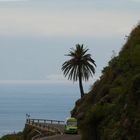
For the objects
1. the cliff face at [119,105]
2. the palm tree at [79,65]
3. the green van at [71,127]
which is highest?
the palm tree at [79,65]

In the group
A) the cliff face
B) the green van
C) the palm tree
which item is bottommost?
the cliff face

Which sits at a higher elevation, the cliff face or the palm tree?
the palm tree

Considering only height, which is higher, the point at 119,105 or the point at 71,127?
the point at 71,127

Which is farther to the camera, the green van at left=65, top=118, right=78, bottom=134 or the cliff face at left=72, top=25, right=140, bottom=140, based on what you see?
the green van at left=65, top=118, right=78, bottom=134

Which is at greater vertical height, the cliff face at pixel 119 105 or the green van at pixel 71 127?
the green van at pixel 71 127

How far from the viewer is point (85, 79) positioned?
9362 centimetres

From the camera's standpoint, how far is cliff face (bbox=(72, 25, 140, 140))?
112 feet

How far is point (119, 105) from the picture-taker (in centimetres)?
3772

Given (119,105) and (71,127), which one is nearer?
(119,105)

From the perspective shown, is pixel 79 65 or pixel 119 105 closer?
pixel 119 105

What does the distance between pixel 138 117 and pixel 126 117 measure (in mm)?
1402

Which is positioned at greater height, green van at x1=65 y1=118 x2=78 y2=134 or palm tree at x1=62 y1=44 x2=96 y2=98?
palm tree at x1=62 y1=44 x2=96 y2=98

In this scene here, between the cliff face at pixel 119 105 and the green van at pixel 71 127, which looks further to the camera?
the green van at pixel 71 127

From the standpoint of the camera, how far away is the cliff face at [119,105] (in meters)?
34.1
